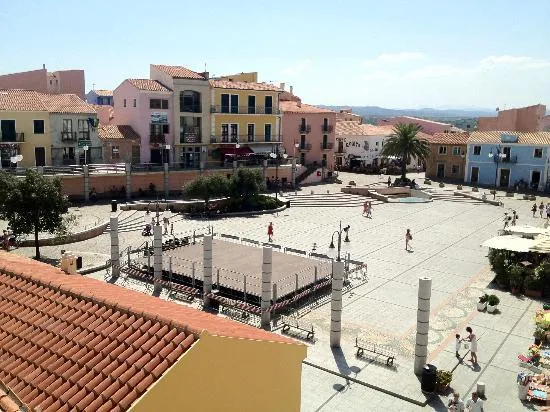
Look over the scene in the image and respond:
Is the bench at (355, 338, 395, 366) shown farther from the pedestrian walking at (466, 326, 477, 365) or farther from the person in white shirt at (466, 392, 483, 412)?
the person in white shirt at (466, 392, 483, 412)

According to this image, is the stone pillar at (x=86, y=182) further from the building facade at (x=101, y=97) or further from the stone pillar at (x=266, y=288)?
the building facade at (x=101, y=97)

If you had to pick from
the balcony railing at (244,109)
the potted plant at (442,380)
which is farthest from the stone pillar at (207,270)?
the balcony railing at (244,109)

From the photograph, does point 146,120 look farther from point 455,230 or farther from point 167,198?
point 455,230

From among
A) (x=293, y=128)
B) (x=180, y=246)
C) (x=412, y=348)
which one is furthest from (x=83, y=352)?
(x=293, y=128)

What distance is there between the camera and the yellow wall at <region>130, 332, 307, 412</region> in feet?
23.5

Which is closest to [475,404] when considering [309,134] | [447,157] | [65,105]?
[65,105]

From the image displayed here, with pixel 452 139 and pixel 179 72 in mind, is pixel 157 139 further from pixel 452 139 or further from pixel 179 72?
pixel 452 139

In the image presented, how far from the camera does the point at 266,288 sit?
65.7 ft

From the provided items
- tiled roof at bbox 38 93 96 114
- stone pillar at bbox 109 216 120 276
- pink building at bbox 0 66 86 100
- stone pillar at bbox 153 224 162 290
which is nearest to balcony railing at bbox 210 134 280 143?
tiled roof at bbox 38 93 96 114

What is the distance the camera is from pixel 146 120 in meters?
48.0

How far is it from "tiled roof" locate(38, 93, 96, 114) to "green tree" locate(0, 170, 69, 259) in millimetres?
19653

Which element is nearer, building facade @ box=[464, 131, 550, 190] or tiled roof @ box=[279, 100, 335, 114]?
Answer: building facade @ box=[464, 131, 550, 190]

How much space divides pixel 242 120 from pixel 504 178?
29.7m

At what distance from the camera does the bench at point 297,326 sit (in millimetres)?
18828
